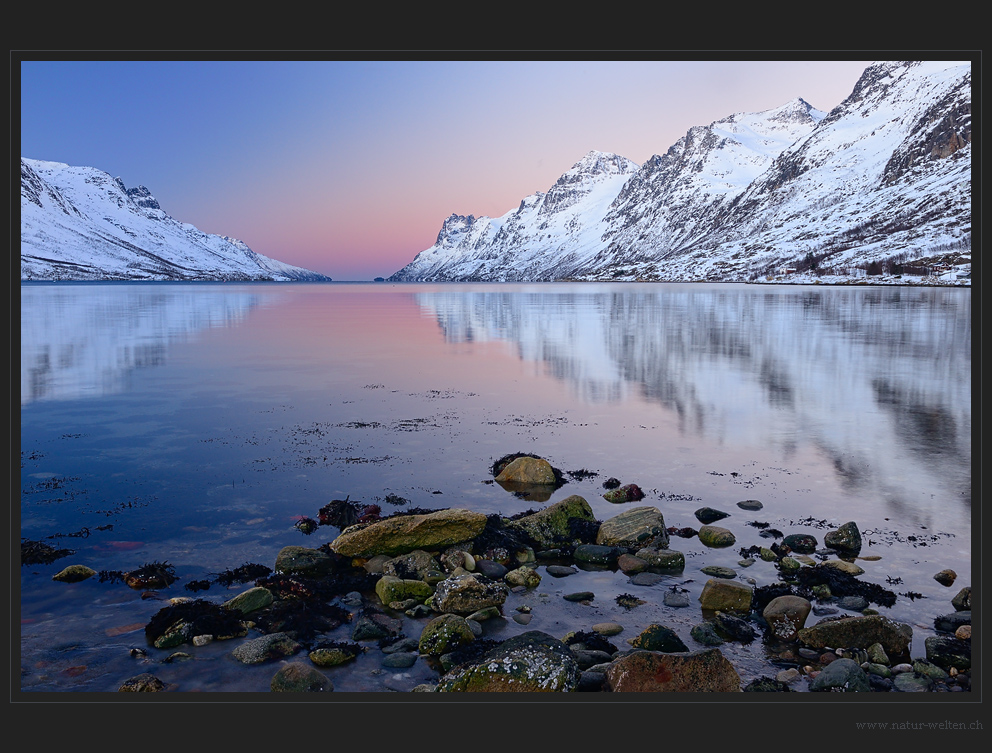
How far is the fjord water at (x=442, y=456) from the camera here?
11.3 meters

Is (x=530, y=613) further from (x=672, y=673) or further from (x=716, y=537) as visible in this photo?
(x=716, y=537)

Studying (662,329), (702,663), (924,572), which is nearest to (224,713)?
(702,663)

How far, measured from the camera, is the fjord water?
1127cm

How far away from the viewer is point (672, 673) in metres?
8.42

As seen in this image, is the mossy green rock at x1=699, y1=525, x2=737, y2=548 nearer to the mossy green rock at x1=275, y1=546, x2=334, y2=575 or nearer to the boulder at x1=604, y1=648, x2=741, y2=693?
the boulder at x1=604, y1=648, x2=741, y2=693

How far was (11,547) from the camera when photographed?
220 inches

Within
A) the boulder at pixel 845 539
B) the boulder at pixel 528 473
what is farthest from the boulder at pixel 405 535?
the boulder at pixel 845 539

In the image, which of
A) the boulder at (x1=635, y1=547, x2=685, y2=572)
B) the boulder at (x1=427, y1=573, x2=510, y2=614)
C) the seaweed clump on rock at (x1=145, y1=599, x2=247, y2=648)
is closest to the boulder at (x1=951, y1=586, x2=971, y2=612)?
the boulder at (x1=635, y1=547, x2=685, y2=572)

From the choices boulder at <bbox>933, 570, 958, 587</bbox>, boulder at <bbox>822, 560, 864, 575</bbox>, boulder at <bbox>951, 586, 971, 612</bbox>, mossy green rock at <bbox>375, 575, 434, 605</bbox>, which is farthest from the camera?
boulder at <bbox>822, 560, 864, 575</bbox>

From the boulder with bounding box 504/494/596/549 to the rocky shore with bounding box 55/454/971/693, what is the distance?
33 mm

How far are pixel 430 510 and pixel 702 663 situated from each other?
8177 millimetres

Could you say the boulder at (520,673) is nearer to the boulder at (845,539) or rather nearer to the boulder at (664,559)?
the boulder at (664,559)

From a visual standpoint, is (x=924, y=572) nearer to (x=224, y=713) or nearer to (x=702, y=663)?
(x=702, y=663)

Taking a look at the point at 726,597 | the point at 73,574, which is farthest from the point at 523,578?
the point at 73,574
